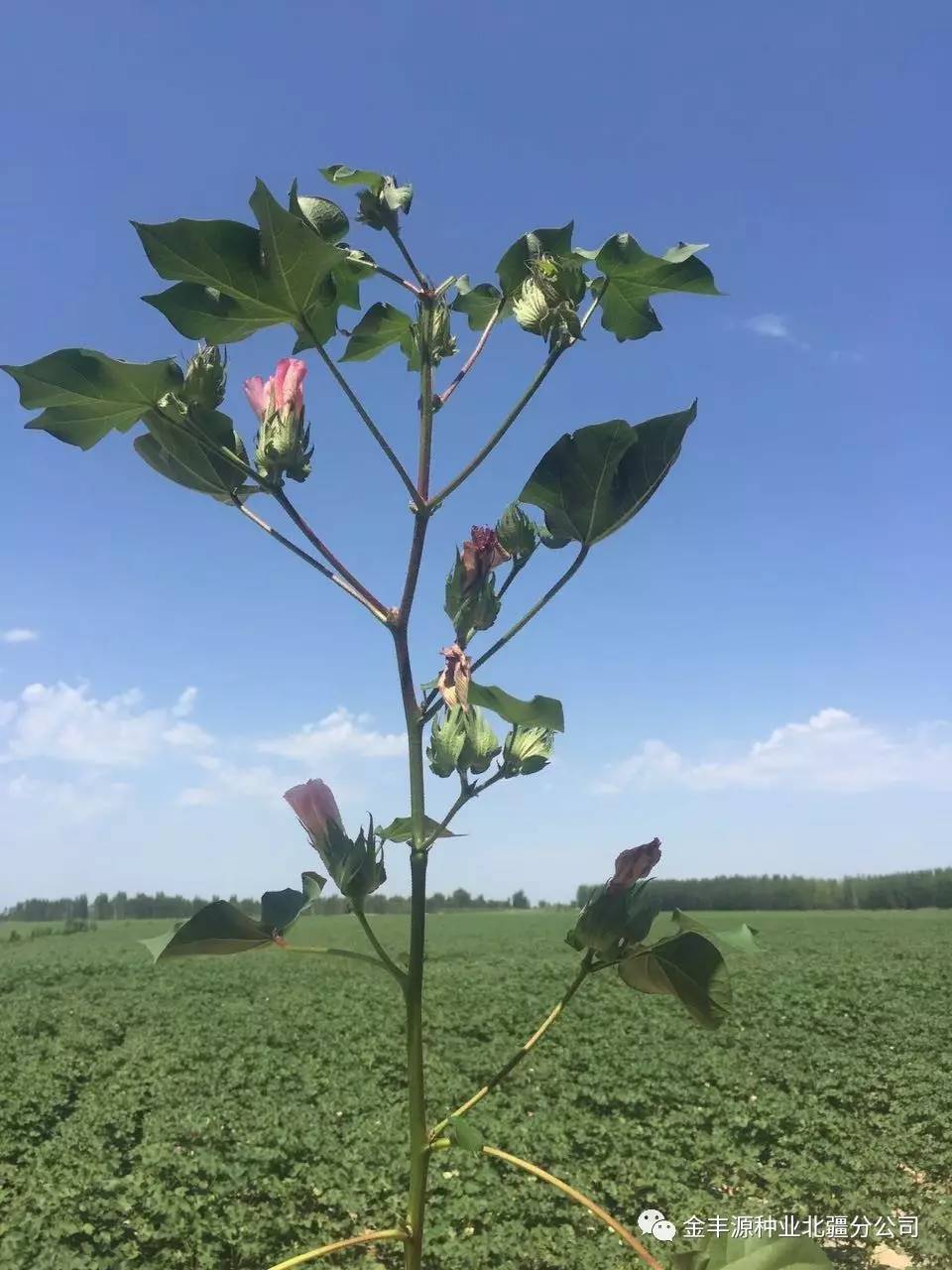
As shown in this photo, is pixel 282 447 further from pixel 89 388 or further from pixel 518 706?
pixel 518 706

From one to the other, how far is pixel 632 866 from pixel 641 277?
419mm

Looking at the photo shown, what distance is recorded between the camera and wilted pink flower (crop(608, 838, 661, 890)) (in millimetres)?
692

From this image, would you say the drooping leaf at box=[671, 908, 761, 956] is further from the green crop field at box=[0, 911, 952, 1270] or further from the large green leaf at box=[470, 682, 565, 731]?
the green crop field at box=[0, 911, 952, 1270]

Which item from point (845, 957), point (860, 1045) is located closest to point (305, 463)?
point (860, 1045)

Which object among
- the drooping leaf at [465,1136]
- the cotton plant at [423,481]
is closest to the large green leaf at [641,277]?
the cotton plant at [423,481]

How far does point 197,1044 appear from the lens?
4441 mm

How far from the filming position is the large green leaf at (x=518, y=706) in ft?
2.18

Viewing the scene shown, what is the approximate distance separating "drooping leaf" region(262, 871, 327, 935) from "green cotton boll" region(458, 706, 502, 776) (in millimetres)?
132

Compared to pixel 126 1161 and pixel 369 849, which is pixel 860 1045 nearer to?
pixel 126 1161

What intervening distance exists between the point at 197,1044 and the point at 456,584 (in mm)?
4380

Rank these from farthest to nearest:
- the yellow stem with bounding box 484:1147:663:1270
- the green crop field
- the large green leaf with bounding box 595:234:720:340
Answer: the green crop field → the large green leaf with bounding box 595:234:720:340 → the yellow stem with bounding box 484:1147:663:1270

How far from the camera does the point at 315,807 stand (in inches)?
26.9

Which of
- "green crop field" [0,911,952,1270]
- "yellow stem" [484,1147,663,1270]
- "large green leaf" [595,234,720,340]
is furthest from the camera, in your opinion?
"green crop field" [0,911,952,1270]

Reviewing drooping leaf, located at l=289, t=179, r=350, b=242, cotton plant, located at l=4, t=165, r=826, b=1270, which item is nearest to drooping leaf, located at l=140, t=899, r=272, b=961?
cotton plant, located at l=4, t=165, r=826, b=1270
